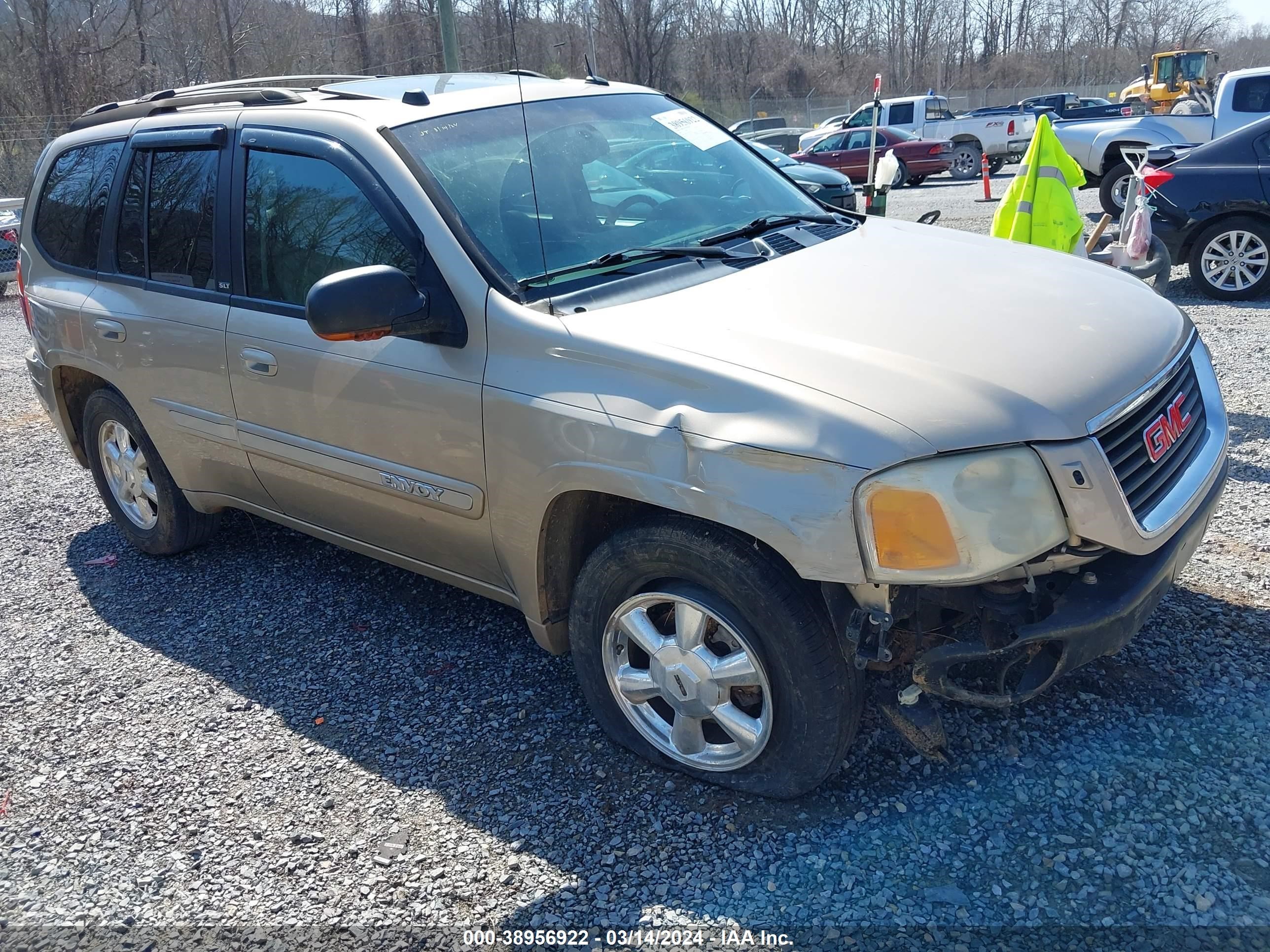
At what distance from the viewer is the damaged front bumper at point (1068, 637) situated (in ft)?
8.25

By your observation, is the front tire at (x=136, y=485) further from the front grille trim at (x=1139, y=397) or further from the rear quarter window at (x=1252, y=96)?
the rear quarter window at (x=1252, y=96)

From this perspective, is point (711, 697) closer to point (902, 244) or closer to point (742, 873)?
point (742, 873)

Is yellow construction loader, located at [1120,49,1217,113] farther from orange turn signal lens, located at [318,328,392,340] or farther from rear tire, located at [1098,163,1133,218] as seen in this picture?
Result: orange turn signal lens, located at [318,328,392,340]

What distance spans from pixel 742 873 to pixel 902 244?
7.09 feet

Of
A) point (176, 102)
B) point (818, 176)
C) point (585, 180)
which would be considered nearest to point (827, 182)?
point (818, 176)

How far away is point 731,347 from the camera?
2.68 meters

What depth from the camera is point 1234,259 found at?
880 centimetres

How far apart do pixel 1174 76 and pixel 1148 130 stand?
2765 cm

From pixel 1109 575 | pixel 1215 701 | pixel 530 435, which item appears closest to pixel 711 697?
pixel 530 435

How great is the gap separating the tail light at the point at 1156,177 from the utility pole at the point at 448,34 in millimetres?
5754

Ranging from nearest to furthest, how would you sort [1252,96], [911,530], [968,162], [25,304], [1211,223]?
[911,530] < [25,304] < [1211,223] < [1252,96] < [968,162]

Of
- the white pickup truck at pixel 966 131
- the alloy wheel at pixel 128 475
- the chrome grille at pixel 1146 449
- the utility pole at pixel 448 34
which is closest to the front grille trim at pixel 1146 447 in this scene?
the chrome grille at pixel 1146 449

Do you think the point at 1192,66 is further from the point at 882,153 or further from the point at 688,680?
the point at 688,680

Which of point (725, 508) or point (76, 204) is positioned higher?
point (76, 204)
